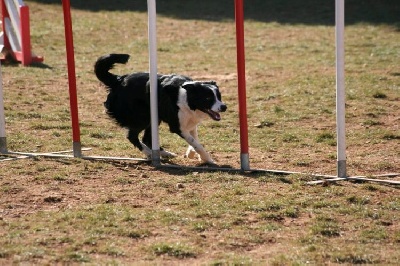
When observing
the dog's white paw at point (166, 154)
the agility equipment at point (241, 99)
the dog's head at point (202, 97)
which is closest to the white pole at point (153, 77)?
the agility equipment at point (241, 99)

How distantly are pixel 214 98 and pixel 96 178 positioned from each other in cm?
133

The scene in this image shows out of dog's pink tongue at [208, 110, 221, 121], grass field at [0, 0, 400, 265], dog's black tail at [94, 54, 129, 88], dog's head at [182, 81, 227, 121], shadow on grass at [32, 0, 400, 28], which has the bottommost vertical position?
grass field at [0, 0, 400, 265]

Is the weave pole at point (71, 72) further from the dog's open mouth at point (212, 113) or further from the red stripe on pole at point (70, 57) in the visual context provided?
the dog's open mouth at point (212, 113)

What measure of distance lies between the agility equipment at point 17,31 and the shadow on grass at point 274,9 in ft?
19.5

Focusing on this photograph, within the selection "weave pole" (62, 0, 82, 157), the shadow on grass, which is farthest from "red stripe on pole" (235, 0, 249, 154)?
the shadow on grass

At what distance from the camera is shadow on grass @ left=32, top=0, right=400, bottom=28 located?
19828mm

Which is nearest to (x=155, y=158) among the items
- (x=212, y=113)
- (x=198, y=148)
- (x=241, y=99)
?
(x=198, y=148)

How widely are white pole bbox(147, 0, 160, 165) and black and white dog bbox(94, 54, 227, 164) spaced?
0.46ft

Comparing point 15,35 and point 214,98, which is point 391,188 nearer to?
point 214,98


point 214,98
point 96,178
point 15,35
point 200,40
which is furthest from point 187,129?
point 200,40

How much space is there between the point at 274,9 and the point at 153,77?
43.9ft

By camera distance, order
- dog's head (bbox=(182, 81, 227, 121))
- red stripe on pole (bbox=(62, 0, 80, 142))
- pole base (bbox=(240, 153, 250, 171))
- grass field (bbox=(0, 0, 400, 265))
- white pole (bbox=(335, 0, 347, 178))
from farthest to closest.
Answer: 1. red stripe on pole (bbox=(62, 0, 80, 142))
2. dog's head (bbox=(182, 81, 227, 121))
3. pole base (bbox=(240, 153, 250, 171))
4. white pole (bbox=(335, 0, 347, 178))
5. grass field (bbox=(0, 0, 400, 265))

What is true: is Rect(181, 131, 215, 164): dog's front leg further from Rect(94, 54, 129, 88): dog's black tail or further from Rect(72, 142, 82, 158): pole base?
Rect(72, 142, 82, 158): pole base

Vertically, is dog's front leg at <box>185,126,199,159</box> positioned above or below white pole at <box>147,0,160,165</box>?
below
